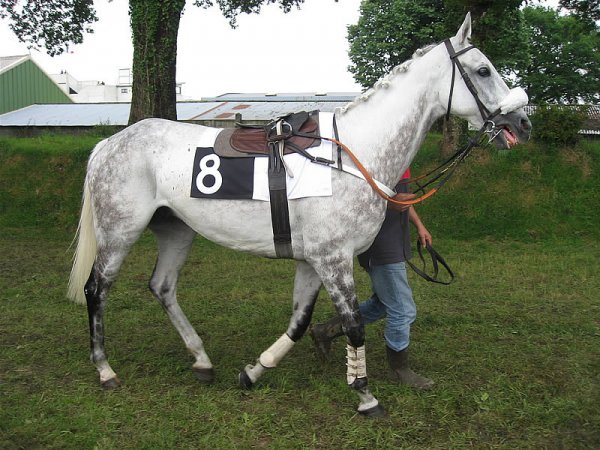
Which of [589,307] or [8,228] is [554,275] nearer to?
[589,307]

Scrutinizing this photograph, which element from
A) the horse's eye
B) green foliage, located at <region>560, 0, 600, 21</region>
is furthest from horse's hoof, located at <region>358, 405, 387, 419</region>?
green foliage, located at <region>560, 0, 600, 21</region>

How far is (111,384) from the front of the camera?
4285 millimetres

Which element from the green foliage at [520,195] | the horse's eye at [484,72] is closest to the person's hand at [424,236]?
the horse's eye at [484,72]

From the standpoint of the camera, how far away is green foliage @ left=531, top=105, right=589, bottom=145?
11.7 metres

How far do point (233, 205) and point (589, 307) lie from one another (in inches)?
171

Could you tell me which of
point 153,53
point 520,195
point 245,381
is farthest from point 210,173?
point 520,195

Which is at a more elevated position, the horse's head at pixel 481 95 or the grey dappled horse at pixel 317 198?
the horse's head at pixel 481 95

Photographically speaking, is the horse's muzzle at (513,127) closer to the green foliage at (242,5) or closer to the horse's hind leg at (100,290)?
the horse's hind leg at (100,290)

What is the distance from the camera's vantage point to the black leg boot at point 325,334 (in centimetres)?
470

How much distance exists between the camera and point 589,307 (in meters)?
6.24

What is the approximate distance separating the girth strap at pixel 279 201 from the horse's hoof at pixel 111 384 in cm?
159

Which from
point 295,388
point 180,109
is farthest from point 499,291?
point 180,109

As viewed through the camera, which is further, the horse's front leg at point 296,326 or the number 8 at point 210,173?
the horse's front leg at point 296,326

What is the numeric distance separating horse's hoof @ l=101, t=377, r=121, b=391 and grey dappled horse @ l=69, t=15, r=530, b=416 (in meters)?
0.01
